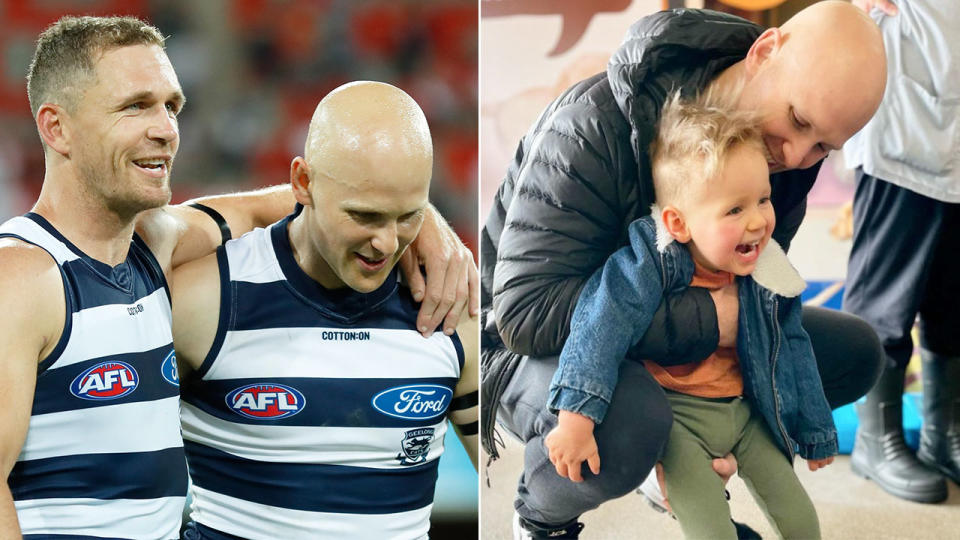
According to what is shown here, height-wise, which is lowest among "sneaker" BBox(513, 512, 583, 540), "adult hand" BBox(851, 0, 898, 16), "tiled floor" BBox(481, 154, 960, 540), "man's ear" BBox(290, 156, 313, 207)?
"sneaker" BBox(513, 512, 583, 540)

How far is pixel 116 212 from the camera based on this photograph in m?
1.20

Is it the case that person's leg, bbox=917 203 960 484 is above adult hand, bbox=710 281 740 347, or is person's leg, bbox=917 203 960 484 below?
below

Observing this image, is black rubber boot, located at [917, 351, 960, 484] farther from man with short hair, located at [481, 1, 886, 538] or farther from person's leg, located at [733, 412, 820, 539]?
person's leg, located at [733, 412, 820, 539]

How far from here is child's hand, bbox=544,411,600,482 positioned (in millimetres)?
1418

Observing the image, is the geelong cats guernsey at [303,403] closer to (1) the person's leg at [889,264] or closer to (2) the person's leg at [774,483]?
(2) the person's leg at [774,483]

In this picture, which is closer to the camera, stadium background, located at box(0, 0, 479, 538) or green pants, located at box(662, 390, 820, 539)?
green pants, located at box(662, 390, 820, 539)

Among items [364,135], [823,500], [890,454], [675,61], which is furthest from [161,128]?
A: [890,454]

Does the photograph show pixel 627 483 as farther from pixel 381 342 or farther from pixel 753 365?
pixel 381 342

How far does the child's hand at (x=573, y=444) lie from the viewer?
4.65 feet

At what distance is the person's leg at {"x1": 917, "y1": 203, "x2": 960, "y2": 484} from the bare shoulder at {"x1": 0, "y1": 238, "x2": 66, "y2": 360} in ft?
4.46

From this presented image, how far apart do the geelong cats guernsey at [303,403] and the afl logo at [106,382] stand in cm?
15

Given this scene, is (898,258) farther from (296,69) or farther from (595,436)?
(296,69)

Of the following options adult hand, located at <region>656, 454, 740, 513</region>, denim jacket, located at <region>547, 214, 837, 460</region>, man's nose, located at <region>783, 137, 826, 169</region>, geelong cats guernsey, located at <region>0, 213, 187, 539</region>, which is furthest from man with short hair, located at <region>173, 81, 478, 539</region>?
man's nose, located at <region>783, 137, 826, 169</region>

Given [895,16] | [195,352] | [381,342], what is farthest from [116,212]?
[895,16]
